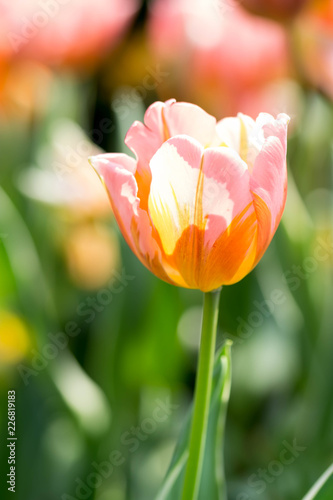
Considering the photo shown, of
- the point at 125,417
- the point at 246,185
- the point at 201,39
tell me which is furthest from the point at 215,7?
the point at 246,185

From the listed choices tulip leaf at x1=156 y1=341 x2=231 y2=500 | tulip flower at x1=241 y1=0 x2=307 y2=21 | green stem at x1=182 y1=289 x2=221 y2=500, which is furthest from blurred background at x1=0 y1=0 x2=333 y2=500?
green stem at x1=182 y1=289 x2=221 y2=500

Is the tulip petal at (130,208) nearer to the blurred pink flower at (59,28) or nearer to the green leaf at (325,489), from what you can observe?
the green leaf at (325,489)

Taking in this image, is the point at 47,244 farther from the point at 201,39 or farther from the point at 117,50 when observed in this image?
the point at 117,50
